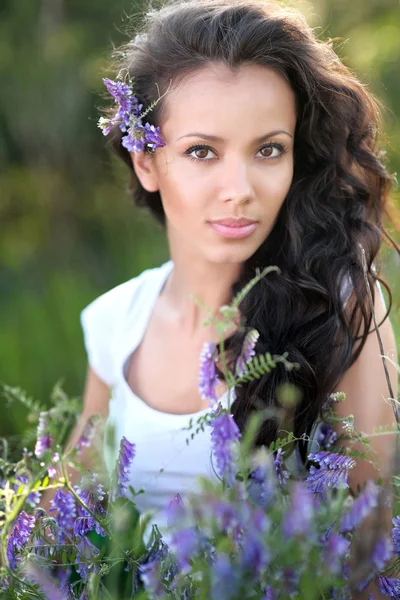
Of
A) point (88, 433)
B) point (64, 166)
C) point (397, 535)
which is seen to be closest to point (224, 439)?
point (397, 535)

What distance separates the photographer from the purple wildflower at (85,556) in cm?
126

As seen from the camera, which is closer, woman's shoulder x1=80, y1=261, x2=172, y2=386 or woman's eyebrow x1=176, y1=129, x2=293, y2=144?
woman's eyebrow x1=176, y1=129, x2=293, y2=144

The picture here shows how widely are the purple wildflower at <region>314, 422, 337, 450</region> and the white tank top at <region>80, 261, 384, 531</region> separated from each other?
0.09 meters

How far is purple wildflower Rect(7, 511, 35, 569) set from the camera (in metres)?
1.32

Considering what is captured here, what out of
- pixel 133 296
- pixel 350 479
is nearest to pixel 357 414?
pixel 350 479

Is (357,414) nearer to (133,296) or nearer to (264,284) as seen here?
(264,284)

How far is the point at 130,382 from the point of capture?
83.7 inches

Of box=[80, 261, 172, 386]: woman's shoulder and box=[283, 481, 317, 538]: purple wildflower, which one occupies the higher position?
box=[80, 261, 172, 386]: woman's shoulder

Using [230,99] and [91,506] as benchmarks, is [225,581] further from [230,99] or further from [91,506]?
[230,99]

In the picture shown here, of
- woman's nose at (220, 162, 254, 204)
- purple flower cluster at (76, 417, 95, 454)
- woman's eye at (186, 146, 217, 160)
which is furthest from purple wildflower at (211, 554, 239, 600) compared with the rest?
woman's eye at (186, 146, 217, 160)

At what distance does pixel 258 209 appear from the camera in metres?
1.72

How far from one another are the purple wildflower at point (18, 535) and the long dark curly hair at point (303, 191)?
0.52 meters

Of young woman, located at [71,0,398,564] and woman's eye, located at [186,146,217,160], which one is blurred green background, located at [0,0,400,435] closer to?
young woman, located at [71,0,398,564]

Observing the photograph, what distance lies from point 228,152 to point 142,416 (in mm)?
712
